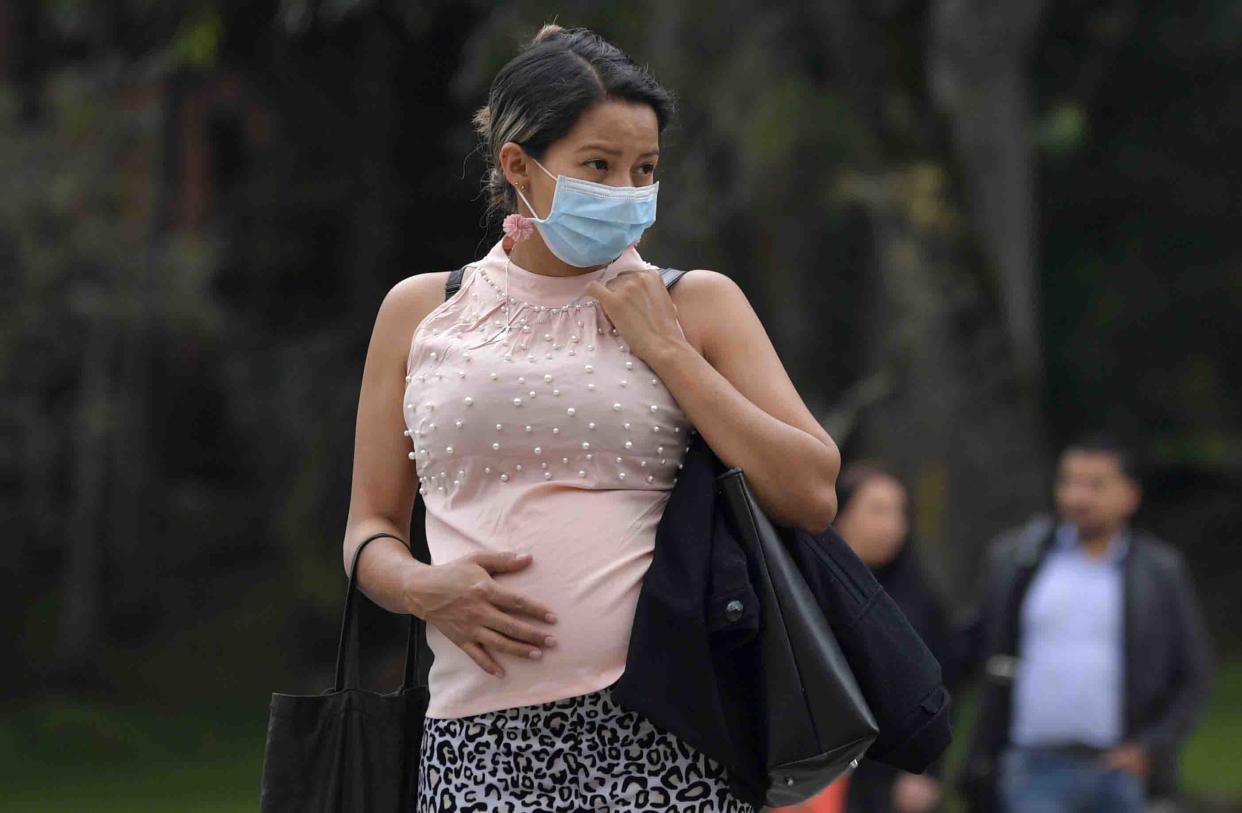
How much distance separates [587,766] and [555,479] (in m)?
0.39

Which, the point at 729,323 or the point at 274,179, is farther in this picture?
the point at 274,179

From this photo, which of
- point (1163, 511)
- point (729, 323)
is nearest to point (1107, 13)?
point (1163, 511)

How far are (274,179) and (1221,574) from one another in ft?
34.3

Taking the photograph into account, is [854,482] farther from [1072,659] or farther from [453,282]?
[453,282]

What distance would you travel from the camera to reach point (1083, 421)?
68.0ft

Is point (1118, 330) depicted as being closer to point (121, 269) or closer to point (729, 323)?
point (121, 269)

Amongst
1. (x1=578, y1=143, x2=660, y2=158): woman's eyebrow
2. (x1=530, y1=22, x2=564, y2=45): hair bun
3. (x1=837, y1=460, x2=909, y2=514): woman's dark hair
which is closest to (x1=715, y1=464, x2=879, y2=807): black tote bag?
(x1=578, y1=143, x2=660, y2=158): woman's eyebrow

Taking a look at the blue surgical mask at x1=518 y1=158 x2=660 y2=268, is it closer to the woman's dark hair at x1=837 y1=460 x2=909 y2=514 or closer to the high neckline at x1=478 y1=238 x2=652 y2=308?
the high neckline at x1=478 y1=238 x2=652 y2=308

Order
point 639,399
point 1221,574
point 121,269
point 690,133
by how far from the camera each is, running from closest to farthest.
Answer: point 639,399
point 690,133
point 121,269
point 1221,574

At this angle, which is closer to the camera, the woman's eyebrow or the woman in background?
the woman's eyebrow

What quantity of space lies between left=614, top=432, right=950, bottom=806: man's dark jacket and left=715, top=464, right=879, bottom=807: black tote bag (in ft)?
0.08

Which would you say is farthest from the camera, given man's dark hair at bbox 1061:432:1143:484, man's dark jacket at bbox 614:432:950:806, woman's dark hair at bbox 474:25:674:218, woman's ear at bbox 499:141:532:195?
man's dark hair at bbox 1061:432:1143:484

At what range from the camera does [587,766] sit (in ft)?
9.45

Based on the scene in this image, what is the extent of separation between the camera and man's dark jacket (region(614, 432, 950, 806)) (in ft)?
9.23
